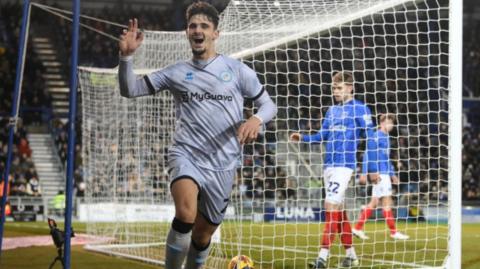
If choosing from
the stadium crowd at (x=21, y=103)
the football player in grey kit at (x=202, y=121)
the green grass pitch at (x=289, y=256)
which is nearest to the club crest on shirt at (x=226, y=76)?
the football player in grey kit at (x=202, y=121)

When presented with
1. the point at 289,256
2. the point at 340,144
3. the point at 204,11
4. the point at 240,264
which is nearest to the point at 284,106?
the point at 289,256

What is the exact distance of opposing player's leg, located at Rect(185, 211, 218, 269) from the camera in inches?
253

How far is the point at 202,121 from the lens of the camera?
20.8 ft

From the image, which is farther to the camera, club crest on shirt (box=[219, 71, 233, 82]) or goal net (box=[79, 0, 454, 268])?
goal net (box=[79, 0, 454, 268])

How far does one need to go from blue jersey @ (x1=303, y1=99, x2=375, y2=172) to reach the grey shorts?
3345 millimetres

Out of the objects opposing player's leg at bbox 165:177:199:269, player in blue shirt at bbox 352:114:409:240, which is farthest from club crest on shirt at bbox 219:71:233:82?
player in blue shirt at bbox 352:114:409:240

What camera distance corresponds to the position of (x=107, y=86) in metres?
15.9

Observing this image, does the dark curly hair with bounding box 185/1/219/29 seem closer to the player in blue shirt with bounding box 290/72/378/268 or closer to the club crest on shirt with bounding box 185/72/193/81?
the club crest on shirt with bounding box 185/72/193/81

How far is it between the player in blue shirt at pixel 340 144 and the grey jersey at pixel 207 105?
3.04 metres

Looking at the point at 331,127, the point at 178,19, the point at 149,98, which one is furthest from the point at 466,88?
the point at 331,127

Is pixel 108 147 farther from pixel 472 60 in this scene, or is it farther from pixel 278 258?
pixel 472 60

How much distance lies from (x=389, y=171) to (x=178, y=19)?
22.1 metres

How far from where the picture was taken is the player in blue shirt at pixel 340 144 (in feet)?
31.0

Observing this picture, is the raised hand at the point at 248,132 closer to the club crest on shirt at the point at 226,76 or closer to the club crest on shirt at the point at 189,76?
the club crest on shirt at the point at 226,76
